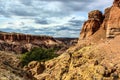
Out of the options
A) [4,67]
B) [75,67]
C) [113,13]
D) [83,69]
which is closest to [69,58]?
[75,67]

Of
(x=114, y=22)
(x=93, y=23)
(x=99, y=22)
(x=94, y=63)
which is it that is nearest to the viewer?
(x=94, y=63)

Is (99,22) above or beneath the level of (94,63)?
above

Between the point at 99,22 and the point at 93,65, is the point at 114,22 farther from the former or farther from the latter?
the point at 93,65

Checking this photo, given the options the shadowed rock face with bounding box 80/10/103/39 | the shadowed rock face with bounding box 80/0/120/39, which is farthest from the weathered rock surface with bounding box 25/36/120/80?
the shadowed rock face with bounding box 80/10/103/39

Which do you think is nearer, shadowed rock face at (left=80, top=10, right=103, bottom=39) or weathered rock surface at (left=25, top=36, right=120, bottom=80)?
weathered rock surface at (left=25, top=36, right=120, bottom=80)

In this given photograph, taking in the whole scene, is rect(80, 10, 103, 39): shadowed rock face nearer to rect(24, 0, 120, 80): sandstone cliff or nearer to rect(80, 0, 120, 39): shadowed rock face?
rect(80, 0, 120, 39): shadowed rock face

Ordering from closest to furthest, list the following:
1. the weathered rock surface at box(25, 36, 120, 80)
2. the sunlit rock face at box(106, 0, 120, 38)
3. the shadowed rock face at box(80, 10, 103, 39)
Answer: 1. the weathered rock surface at box(25, 36, 120, 80)
2. the sunlit rock face at box(106, 0, 120, 38)
3. the shadowed rock face at box(80, 10, 103, 39)

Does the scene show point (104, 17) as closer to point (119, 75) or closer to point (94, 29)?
point (94, 29)

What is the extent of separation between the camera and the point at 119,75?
38.9 meters

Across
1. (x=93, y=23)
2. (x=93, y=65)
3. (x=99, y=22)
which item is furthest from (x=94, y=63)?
(x=93, y=23)

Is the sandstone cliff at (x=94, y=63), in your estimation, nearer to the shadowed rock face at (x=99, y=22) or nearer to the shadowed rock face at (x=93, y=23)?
the shadowed rock face at (x=99, y=22)

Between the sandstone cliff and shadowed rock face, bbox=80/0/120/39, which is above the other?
shadowed rock face, bbox=80/0/120/39

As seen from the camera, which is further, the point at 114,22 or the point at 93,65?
the point at 114,22

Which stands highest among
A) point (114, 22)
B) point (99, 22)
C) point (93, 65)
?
point (114, 22)
